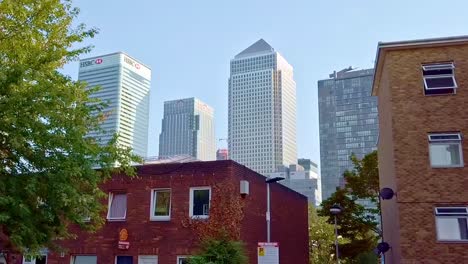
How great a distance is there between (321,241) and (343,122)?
410 feet

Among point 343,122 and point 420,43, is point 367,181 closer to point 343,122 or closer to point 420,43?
point 420,43

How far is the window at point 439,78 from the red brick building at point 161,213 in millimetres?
8044

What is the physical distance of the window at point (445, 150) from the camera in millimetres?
19094

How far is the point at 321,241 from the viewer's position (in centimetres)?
5119

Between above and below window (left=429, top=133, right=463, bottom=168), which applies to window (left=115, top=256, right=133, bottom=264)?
below

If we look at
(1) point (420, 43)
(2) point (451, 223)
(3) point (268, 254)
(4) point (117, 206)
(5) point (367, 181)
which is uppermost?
(1) point (420, 43)

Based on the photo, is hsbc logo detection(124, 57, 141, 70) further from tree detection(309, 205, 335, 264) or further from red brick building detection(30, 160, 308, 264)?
red brick building detection(30, 160, 308, 264)

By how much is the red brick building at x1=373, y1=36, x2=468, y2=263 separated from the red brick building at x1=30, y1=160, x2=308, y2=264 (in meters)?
6.15

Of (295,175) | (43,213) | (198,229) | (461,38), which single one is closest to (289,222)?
(198,229)

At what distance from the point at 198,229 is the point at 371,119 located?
152799 millimetres

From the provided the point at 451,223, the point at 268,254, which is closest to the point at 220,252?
the point at 268,254

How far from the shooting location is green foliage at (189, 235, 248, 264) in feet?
56.6

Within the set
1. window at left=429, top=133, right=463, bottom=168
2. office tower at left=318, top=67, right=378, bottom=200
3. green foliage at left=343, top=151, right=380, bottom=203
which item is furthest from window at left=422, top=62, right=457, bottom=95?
office tower at left=318, top=67, right=378, bottom=200

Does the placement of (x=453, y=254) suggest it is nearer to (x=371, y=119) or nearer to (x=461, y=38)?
(x=461, y=38)
